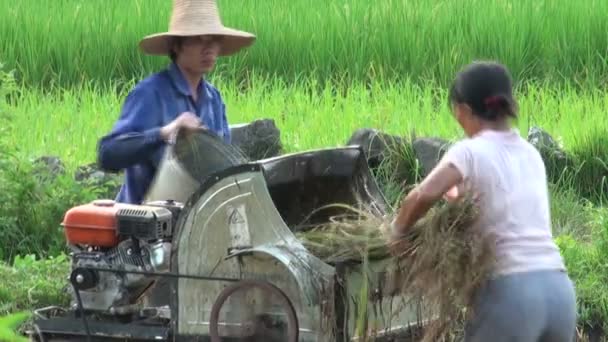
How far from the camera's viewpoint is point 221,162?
→ 517cm

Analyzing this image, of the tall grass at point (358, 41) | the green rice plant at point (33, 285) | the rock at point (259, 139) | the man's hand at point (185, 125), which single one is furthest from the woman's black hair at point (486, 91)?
the tall grass at point (358, 41)

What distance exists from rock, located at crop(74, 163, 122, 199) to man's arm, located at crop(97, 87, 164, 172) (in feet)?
6.12

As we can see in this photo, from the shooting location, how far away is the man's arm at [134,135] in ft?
17.0

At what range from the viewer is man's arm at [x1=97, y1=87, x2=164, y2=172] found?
5.19 metres

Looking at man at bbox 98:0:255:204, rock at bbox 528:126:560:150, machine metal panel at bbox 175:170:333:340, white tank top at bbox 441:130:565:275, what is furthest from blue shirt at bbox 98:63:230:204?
rock at bbox 528:126:560:150

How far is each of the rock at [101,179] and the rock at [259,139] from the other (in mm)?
731

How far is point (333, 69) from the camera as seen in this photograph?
34.6ft

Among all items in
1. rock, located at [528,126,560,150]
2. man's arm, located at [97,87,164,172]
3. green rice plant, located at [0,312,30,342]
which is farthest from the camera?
rock, located at [528,126,560,150]

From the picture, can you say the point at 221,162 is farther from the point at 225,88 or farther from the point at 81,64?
the point at 81,64

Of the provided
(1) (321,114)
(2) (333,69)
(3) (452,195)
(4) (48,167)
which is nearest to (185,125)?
(3) (452,195)

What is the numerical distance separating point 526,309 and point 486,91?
0.60 meters

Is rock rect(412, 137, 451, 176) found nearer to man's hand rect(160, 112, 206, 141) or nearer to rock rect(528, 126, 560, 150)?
rock rect(528, 126, 560, 150)

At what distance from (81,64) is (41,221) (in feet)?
13.0

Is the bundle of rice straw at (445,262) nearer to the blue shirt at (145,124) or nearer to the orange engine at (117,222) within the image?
the orange engine at (117,222)
